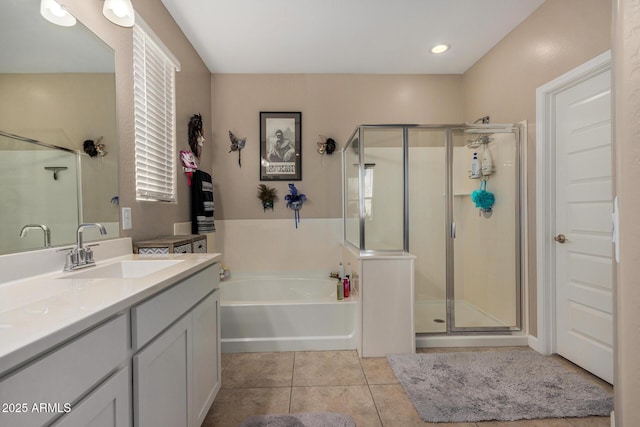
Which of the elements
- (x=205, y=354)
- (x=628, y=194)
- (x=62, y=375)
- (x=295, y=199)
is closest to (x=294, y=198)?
(x=295, y=199)

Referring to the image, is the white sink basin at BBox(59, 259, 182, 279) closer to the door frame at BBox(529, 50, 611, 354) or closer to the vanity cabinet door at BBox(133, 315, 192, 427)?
the vanity cabinet door at BBox(133, 315, 192, 427)

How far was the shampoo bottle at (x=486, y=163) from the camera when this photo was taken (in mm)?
2643

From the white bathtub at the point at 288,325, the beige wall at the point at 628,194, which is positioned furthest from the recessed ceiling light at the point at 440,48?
the beige wall at the point at 628,194

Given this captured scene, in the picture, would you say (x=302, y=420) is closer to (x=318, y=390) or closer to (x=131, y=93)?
(x=318, y=390)

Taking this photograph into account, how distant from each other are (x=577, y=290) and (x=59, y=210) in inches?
123

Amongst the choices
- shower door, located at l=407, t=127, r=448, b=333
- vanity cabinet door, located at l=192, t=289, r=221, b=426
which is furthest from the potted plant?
vanity cabinet door, located at l=192, t=289, r=221, b=426


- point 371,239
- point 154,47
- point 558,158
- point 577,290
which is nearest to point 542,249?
point 577,290

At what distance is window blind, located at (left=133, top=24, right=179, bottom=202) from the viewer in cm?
187

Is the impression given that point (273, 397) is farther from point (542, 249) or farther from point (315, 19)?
point (315, 19)

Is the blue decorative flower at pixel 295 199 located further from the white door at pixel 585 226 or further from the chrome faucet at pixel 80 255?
the white door at pixel 585 226

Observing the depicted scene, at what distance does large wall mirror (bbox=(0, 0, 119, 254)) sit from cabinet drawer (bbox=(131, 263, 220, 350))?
22.0 inches

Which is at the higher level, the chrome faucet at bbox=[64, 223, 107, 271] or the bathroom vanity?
the chrome faucet at bbox=[64, 223, 107, 271]

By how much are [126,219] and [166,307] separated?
920 mm

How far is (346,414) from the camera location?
5.57 feet
